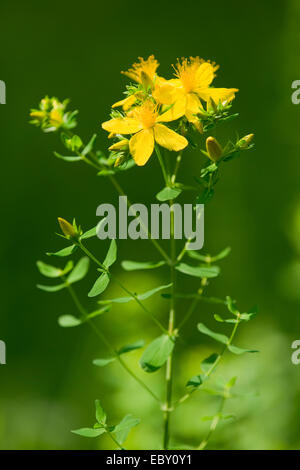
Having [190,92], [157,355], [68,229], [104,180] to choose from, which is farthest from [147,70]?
[104,180]

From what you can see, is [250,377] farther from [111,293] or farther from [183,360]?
[111,293]

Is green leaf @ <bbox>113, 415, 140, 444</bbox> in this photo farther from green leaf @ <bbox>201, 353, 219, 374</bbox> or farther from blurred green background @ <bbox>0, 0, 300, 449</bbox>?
blurred green background @ <bbox>0, 0, 300, 449</bbox>

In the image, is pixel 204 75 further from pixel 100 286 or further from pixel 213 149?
pixel 100 286

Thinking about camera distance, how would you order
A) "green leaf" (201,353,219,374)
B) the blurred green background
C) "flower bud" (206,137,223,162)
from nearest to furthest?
"flower bud" (206,137,223,162)
"green leaf" (201,353,219,374)
the blurred green background

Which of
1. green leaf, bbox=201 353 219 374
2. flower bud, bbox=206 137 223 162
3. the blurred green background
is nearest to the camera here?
flower bud, bbox=206 137 223 162

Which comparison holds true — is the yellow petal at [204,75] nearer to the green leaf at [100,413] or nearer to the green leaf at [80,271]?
the green leaf at [80,271]

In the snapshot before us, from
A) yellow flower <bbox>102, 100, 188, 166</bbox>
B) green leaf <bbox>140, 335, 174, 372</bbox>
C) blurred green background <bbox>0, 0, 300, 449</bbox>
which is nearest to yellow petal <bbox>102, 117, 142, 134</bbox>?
yellow flower <bbox>102, 100, 188, 166</bbox>
